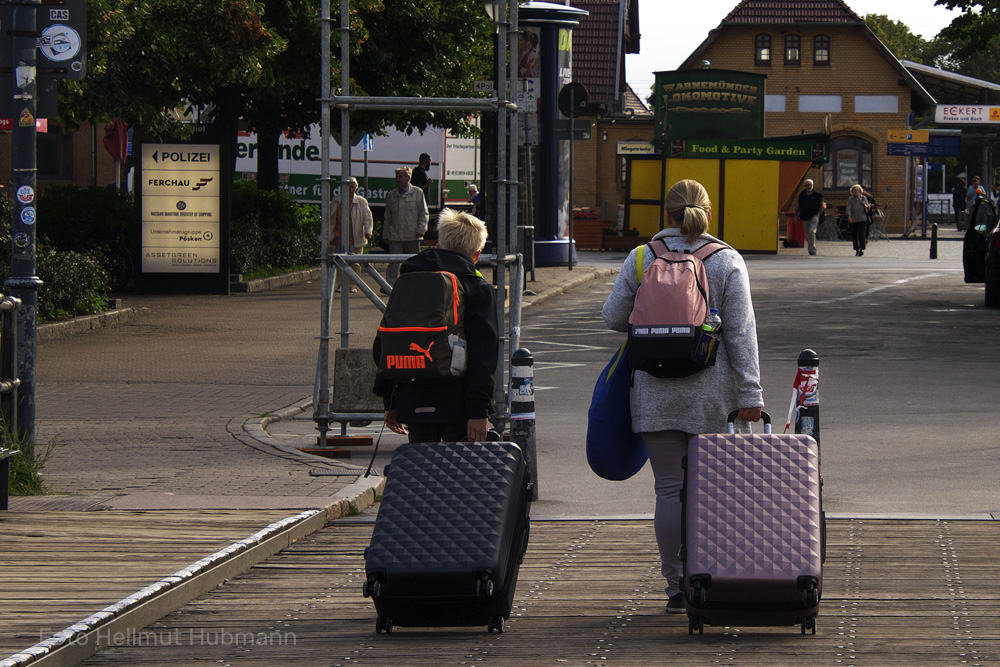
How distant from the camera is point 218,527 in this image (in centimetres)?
689

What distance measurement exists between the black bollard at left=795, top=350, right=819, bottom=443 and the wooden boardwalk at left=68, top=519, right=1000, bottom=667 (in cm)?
59

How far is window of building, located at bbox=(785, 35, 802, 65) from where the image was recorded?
56438 millimetres

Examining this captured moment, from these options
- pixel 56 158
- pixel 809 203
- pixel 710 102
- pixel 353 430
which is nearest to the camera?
pixel 353 430

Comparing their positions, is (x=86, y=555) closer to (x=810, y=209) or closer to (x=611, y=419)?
(x=611, y=419)

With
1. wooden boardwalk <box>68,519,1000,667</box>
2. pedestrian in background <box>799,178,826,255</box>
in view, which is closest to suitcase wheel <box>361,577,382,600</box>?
wooden boardwalk <box>68,519,1000,667</box>

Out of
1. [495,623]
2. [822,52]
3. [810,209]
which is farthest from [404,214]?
[822,52]

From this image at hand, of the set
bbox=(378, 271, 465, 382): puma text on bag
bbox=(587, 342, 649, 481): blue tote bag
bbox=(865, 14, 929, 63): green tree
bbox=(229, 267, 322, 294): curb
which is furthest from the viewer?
bbox=(865, 14, 929, 63): green tree

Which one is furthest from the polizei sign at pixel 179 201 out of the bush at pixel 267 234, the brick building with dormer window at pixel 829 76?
the brick building with dormer window at pixel 829 76

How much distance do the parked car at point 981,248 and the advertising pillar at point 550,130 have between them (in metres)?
7.75

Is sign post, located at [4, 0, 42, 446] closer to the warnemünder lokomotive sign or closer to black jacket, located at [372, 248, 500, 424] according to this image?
black jacket, located at [372, 248, 500, 424]

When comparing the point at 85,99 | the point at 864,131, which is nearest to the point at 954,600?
the point at 85,99

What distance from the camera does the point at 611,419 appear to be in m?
5.55

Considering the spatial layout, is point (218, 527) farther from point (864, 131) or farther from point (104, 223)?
point (864, 131)

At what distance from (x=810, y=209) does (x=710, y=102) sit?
40.0 feet
